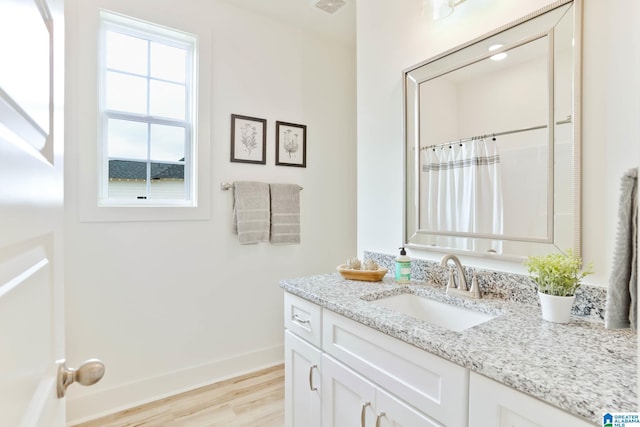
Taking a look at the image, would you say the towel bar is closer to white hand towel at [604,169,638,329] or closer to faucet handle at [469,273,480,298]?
faucet handle at [469,273,480,298]

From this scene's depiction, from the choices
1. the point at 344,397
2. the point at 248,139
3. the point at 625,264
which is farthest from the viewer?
the point at 248,139

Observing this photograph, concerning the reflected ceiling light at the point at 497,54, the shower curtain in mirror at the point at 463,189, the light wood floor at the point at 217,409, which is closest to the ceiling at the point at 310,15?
the reflected ceiling light at the point at 497,54

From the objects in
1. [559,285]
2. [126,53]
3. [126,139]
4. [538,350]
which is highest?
[126,53]

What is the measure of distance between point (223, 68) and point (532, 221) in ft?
7.40

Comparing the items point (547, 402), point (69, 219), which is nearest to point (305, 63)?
point (69, 219)

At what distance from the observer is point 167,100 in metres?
2.37

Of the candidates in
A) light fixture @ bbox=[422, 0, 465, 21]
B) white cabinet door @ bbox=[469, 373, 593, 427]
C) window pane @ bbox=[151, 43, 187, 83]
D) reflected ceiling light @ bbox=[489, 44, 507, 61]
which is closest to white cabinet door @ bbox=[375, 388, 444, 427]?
white cabinet door @ bbox=[469, 373, 593, 427]

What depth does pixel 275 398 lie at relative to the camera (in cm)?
226

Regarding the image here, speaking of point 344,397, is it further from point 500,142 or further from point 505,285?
point 500,142

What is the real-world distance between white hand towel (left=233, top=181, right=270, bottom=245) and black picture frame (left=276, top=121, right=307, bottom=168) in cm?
32

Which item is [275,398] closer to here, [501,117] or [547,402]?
[547,402]

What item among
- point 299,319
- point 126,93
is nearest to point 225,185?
point 126,93

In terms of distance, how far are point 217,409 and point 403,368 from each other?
162 centimetres

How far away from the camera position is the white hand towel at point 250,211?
2512 mm
